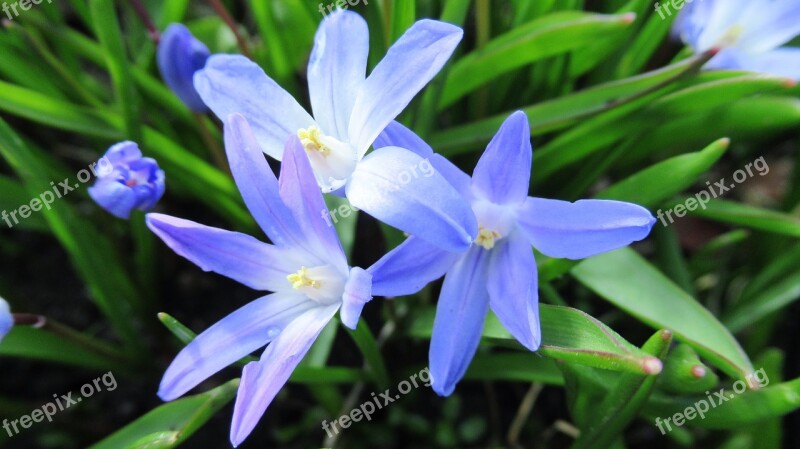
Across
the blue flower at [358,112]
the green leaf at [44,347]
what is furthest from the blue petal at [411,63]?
the green leaf at [44,347]

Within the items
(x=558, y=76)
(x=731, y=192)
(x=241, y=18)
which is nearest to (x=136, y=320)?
(x=241, y=18)

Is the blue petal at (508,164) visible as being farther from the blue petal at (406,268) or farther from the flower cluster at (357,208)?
the blue petal at (406,268)

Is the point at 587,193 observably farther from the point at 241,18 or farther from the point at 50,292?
the point at 50,292

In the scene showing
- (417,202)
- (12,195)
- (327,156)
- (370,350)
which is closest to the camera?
(417,202)

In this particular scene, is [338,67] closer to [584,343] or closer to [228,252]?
[228,252]
